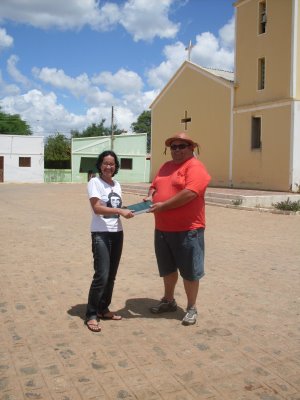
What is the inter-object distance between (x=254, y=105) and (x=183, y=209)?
Answer: 59.7ft

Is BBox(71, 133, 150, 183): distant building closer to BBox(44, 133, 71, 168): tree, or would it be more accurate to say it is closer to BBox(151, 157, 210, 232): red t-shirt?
BBox(44, 133, 71, 168): tree

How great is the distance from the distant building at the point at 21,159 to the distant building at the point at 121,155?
354 centimetres

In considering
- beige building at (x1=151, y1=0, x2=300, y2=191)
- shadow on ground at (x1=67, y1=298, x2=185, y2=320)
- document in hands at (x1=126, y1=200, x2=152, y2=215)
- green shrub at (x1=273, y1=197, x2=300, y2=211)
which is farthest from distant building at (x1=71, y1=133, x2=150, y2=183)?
document in hands at (x1=126, y1=200, x2=152, y2=215)

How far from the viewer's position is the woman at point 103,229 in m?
3.98

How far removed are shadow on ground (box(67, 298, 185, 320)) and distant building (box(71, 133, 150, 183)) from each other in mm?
35033

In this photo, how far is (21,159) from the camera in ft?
131

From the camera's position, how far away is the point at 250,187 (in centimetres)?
2108

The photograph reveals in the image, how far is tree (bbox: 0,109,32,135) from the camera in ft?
184

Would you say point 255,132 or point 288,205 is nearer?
point 288,205

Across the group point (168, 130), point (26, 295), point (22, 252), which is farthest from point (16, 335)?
point (168, 130)

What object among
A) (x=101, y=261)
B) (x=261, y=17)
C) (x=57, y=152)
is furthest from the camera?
(x=57, y=152)

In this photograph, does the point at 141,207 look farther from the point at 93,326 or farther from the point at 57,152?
the point at 57,152

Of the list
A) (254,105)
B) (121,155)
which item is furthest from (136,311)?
(121,155)

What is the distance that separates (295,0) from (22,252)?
17.1 m
